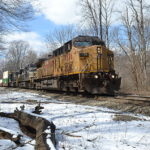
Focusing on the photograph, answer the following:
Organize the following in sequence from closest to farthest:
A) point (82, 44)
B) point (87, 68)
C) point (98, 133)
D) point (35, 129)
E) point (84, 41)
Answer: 1. point (98, 133)
2. point (35, 129)
3. point (87, 68)
4. point (82, 44)
5. point (84, 41)

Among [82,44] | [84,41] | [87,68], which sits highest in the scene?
[84,41]

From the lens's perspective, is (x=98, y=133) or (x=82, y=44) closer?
(x=98, y=133)

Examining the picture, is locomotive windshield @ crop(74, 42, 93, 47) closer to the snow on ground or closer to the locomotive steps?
the snow on ground

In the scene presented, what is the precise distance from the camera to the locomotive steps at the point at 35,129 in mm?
4021

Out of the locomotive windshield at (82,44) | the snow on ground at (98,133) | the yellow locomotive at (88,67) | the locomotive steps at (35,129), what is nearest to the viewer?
the locomotive steps at (35,129)

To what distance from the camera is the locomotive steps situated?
4.02m

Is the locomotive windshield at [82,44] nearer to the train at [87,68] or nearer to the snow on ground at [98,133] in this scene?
the train at [87,68]

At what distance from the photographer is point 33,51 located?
111000mm

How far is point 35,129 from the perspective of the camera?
5.66 meters

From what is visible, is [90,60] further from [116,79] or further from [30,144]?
[30,144]

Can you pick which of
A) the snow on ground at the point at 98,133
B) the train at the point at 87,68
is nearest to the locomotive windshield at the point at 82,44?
the train at the point at 87,68

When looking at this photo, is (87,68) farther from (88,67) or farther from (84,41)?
(84,41)

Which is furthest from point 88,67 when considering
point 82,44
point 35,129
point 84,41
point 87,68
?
point 35,129

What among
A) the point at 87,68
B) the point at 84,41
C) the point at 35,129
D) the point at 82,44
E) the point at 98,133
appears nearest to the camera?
the point at 98,133
